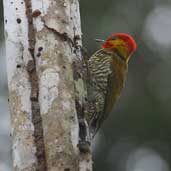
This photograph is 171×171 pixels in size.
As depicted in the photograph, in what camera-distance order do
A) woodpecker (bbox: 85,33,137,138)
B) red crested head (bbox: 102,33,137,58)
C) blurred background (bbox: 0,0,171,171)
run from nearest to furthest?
woodpecker (bbox: 85,33,137,138)
red crested head (bbox: 102,33,137,58)
blurred background (bbox: 0,0,171,171)

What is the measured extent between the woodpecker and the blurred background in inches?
152

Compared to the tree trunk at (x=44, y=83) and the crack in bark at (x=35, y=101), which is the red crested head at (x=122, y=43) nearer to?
the tree trunk at (x=44, y=83)

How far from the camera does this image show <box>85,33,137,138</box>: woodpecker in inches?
197

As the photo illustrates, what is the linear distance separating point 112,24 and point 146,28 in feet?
1.57

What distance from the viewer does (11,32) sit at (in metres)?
3.91

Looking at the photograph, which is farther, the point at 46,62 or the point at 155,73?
the point at 155,73

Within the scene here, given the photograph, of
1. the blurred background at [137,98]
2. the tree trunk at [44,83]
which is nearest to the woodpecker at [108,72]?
the tree trunk at [44,83]

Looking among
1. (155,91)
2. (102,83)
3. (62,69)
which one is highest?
(62,69)

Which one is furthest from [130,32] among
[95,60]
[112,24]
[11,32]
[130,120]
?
[11,32]

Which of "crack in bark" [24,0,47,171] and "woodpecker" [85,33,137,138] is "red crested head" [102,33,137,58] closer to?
"woodpecker" [85,33,137,138]

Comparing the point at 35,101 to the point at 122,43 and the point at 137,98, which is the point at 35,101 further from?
the point at 137,98

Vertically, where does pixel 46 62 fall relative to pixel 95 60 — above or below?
above

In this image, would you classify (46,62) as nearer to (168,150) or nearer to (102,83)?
(102,83)

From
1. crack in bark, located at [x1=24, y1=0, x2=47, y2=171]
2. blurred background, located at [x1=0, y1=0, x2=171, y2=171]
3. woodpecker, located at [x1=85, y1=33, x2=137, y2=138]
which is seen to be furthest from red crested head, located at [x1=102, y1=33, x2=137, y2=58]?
blurred background, located at [x1=0, y1=0, x2=171, y2=171]
